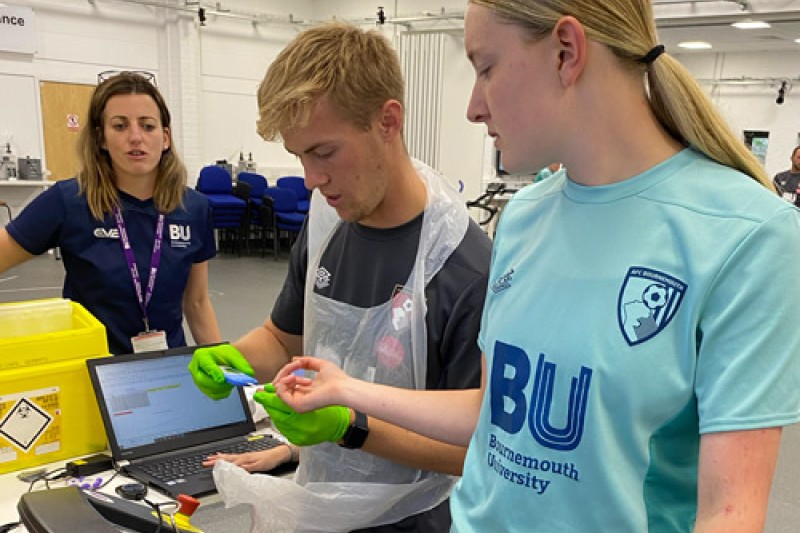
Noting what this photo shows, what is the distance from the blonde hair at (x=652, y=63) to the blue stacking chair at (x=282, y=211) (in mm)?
7154

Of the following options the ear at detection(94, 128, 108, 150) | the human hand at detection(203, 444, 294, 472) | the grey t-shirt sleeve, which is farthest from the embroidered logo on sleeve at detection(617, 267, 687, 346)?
the ear at detection(94, 128, 108, 150)

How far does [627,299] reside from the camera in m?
0.69

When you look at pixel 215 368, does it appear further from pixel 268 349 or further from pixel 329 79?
pixel 329 79

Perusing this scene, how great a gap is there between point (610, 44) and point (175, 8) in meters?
8.60

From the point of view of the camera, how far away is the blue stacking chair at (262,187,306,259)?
780 cm

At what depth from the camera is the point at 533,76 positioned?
0.72 metres

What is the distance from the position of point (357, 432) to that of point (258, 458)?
45 cm

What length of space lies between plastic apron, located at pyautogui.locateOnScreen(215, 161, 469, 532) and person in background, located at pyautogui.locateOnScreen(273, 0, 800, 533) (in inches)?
12.7

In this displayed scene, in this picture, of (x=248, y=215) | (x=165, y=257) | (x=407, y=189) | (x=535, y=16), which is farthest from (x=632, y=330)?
(x=248, y=215)

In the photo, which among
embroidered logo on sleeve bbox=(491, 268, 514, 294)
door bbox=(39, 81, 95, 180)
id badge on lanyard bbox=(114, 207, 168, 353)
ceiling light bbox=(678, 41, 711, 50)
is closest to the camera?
embroidered logo on sleeve bbox=(491, 268, 514, 294)

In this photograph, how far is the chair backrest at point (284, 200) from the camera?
7828mm

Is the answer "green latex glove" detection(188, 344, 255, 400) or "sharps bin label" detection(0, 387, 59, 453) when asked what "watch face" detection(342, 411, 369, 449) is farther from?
"sharps bin label" detection(0, 387, 59, 453)

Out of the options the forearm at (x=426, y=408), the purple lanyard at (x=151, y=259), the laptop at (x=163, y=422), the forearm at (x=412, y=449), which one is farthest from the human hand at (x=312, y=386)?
the purple lanyard at (x=151, y=259)

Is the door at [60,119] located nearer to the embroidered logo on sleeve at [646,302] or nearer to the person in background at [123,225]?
the person in background at [123,225]
